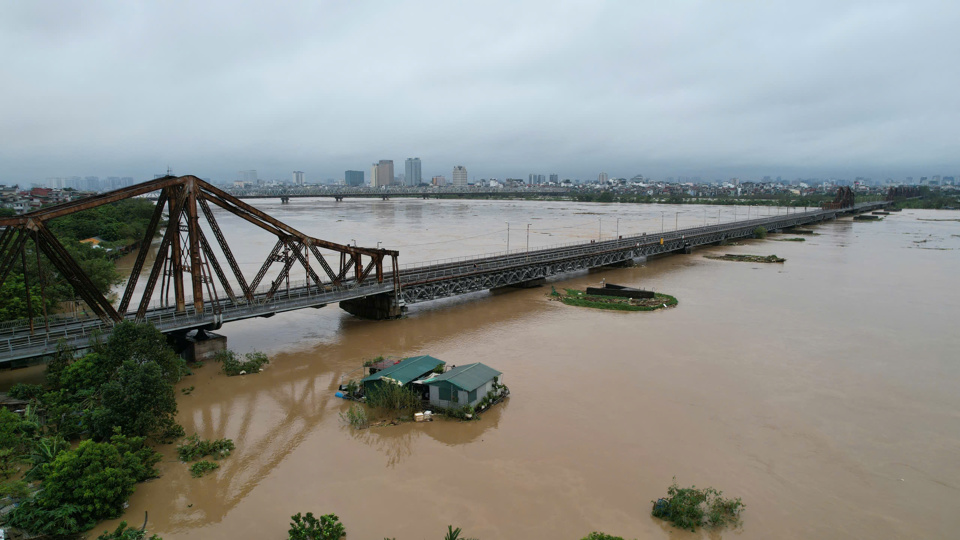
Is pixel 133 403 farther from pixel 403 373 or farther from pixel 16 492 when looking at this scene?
pixel 403 373

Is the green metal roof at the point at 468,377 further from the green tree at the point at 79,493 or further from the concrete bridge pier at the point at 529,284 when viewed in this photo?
→ the concrete bridge pier at the point at 529,284

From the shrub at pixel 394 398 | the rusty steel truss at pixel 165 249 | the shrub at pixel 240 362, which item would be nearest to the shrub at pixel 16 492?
the rusty steel truss at pixel 165 249

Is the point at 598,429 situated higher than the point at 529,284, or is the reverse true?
the point at 529,284

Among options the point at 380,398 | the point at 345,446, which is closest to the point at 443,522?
the point at 345,446

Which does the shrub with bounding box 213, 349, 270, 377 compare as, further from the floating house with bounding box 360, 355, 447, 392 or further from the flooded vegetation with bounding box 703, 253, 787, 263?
the flooded vegetation with bounding box 703, 253, 787, 263

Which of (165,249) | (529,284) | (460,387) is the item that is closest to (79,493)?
(460,387)

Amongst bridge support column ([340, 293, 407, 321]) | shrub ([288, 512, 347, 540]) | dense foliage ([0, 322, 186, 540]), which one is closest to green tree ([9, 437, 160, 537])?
dense foliage ([0, 322, 186, 540])

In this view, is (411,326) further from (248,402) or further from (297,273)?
(297,273)
